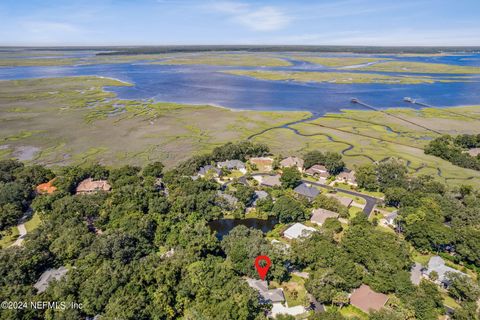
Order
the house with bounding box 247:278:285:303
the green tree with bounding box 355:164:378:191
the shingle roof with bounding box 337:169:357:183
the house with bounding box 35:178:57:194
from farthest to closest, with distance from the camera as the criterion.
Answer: the shingle roof with bounding box 337:169:357:183 < the green tree with bounding box 355:164:378:191 < the house with bounding box 35:178:57:194 < the house with bounding box 247:278:285:303

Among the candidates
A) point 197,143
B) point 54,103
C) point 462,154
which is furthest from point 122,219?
point 54,103

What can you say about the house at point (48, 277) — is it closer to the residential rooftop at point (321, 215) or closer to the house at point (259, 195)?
the house at point (259, 195)

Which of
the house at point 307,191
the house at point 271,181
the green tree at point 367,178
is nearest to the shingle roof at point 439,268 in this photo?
the house at point 307,191

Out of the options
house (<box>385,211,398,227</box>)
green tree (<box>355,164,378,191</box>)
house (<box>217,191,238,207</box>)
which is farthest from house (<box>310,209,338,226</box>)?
green tree (<box>355,164,378,191</box>)

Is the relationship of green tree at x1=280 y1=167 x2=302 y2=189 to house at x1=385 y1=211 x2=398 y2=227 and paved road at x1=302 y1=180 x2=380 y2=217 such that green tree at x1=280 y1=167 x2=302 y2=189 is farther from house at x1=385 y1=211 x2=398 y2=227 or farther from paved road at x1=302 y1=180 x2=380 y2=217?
house at x1=385 y1=211 x2=398 y2=227

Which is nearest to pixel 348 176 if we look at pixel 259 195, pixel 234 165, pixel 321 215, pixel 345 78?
pixel 321 215
